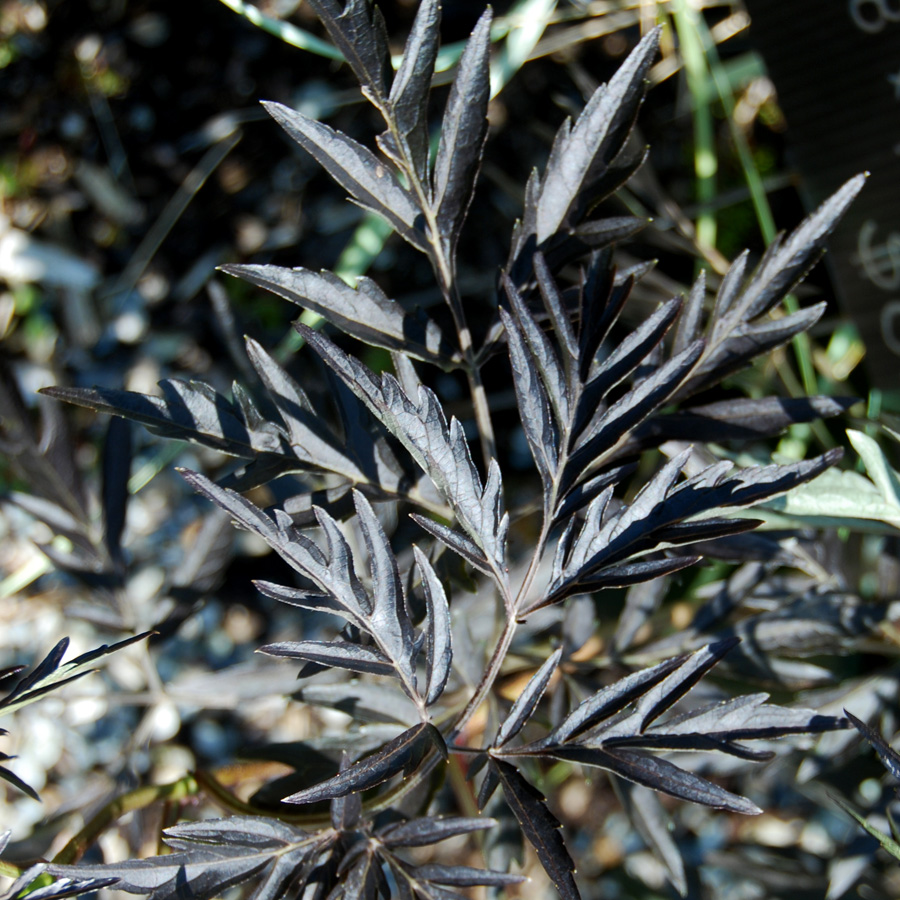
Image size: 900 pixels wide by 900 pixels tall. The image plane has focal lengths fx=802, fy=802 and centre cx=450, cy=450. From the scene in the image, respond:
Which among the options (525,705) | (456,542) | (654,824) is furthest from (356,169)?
(654,824)

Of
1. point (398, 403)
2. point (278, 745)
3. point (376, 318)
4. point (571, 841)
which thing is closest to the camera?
point (398, 403)

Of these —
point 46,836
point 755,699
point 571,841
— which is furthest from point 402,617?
point 571,841

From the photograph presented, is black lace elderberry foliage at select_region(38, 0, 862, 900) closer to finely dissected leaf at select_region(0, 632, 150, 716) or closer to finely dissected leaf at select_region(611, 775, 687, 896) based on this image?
finely dissected leaf at select_region(0, 632, 150, 716)

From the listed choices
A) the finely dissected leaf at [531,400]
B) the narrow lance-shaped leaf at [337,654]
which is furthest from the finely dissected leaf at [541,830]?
the finely dissected leaf at [531,400]

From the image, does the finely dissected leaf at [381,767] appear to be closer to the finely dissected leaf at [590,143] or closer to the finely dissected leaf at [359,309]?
the finely dissected leaf at [359,309]

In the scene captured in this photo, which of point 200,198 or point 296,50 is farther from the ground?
point 296,50

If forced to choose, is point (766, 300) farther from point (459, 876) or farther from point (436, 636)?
point (459, 876)

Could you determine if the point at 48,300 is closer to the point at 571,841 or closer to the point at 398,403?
the point at 398,403
